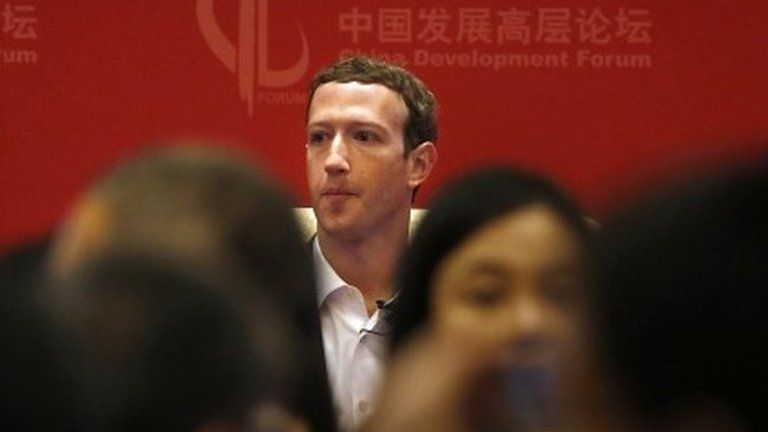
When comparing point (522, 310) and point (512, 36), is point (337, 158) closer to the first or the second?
point (512, 36)

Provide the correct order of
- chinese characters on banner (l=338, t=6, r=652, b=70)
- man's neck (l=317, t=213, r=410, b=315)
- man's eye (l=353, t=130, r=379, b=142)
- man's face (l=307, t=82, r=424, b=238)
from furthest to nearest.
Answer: chinese characters on banner (l=338, t=6, r=652, b=70) < man's eye (l=353, t=130, r=379, b=142) < man's face (l=307, t=82, r=424, b=238) < man's neck (l=317, t=213, r=410, b=315)

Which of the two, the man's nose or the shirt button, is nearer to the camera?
the shirt button

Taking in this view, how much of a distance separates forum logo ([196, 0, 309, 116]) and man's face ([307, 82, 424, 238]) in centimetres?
112

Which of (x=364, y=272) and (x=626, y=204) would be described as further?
(x=364, y=272)

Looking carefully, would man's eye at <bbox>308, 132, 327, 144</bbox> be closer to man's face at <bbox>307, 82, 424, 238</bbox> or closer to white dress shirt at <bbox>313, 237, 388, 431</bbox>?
man's face at <bbox>307, 82, 424, 238</bbox>

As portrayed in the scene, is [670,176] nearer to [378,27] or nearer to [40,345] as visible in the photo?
[40,345]

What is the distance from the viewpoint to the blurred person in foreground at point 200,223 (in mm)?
355

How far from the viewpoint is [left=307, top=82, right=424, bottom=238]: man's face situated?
2.24m

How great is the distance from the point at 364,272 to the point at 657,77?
173cm

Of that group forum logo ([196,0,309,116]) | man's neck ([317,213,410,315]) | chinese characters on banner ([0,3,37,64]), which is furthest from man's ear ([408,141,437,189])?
chinese characters on banner ([0,3,37,64])

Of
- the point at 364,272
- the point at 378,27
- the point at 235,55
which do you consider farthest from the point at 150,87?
the point at 364,272

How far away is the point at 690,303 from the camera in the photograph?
0.37 metres

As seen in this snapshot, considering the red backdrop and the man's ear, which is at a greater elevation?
the red backdrop

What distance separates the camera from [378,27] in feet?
11.6
